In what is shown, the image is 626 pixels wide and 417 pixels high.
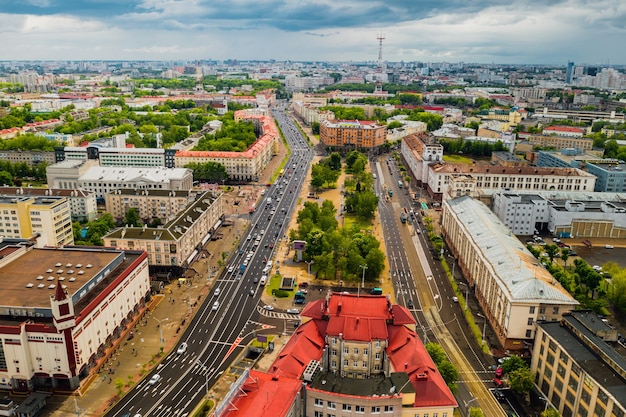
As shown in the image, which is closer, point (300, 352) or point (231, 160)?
point (300, 352)

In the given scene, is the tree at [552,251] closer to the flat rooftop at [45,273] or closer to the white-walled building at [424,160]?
the white-walled building at [424,160]

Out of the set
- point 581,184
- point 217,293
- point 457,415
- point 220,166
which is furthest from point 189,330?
point 581,184

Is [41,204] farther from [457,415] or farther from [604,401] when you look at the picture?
[604,401]

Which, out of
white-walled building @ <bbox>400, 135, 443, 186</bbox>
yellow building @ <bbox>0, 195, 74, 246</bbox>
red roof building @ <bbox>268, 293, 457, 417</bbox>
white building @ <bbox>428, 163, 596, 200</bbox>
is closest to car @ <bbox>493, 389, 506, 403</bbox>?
red roof building @ <bbox>268, 293, 457, 417</bbox>

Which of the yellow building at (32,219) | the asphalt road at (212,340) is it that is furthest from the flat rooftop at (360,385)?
the yellow building at (32,219)

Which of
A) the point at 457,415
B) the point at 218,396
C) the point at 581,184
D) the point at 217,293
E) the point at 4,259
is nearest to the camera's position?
the point at 457,415

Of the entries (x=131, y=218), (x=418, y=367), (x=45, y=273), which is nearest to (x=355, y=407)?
(x=418, y=367)

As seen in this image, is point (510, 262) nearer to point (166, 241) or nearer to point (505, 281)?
point (505, 281)
